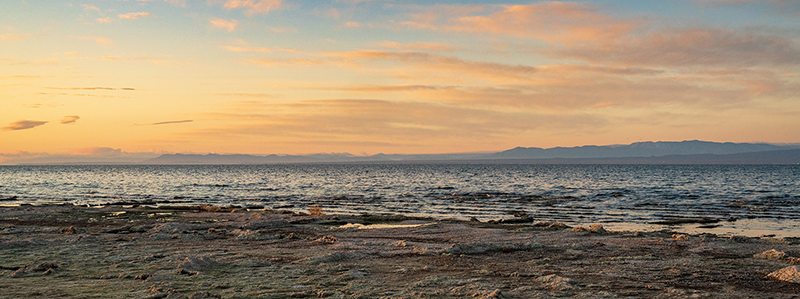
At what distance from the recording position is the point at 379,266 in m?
12.8

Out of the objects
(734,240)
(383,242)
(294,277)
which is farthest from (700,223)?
(294,277)

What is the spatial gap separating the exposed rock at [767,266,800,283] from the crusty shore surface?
164 millimetres

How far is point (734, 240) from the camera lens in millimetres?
18344

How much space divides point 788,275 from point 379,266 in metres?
9.20

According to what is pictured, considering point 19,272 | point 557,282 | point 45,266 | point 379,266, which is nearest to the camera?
point 557,282

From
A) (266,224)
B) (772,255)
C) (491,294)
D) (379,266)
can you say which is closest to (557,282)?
(491,294)

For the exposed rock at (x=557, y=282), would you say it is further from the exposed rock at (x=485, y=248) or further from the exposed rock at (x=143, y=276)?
the exposed rock at (x=143, y=276)

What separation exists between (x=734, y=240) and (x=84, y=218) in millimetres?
31906

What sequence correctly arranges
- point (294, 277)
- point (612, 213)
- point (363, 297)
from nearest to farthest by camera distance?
1. point (363, 297)
2. point (294, 277)
3. point (612, 213)

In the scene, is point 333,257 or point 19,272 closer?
point 19,272

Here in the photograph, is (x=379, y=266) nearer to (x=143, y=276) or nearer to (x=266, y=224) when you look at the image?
(x=143, y=276)

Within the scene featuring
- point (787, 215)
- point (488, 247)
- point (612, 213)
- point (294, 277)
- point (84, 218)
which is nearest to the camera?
point (294, 277)

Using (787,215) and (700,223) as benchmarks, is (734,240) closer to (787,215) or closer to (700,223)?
(700,223)

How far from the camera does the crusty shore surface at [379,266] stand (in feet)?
32.6
